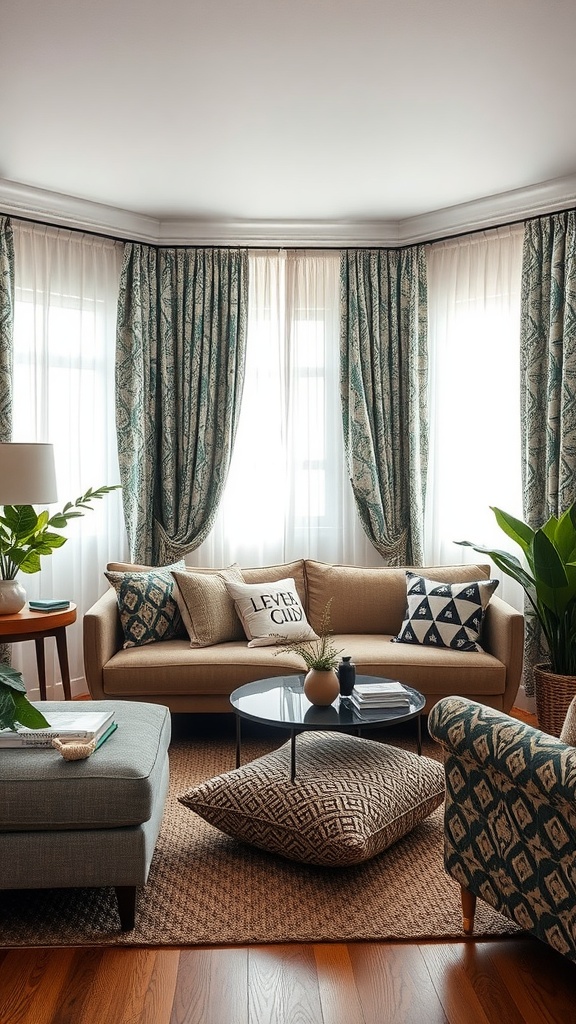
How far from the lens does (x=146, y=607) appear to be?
417 centimetres

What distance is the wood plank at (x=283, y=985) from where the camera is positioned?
6.91 feet

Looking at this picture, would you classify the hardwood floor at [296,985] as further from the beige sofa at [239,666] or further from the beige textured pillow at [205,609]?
the beige textured pillow at [205,609]

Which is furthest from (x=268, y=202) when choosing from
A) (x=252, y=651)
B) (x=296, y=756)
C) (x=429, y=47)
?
(x=296, y=756)

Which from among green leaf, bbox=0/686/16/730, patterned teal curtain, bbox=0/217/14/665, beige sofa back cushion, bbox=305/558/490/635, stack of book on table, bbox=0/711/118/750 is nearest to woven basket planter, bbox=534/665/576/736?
beige sofa back cushion, bbox=305/558/490/635

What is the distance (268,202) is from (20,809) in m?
3.52

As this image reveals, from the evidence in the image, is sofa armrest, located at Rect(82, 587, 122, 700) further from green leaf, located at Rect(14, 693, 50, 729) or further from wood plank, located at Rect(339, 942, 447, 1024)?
wood plank, located at Rect(339, 942, 447, 1024)

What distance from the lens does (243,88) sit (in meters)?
3.26

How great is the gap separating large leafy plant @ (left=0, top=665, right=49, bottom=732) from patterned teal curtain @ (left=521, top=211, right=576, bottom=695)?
2883mm

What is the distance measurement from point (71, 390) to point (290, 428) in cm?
132

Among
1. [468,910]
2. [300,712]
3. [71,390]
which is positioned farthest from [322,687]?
[71,390]

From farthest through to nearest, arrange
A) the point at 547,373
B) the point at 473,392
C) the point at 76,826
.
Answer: the point at 473,392
the point at 547,373
the point at 76,826

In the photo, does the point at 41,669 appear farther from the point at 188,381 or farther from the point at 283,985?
the point at 283,985

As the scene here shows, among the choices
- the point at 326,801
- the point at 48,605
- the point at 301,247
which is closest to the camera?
the point at 326,801

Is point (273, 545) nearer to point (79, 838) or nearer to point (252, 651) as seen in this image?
point (252, 651)
